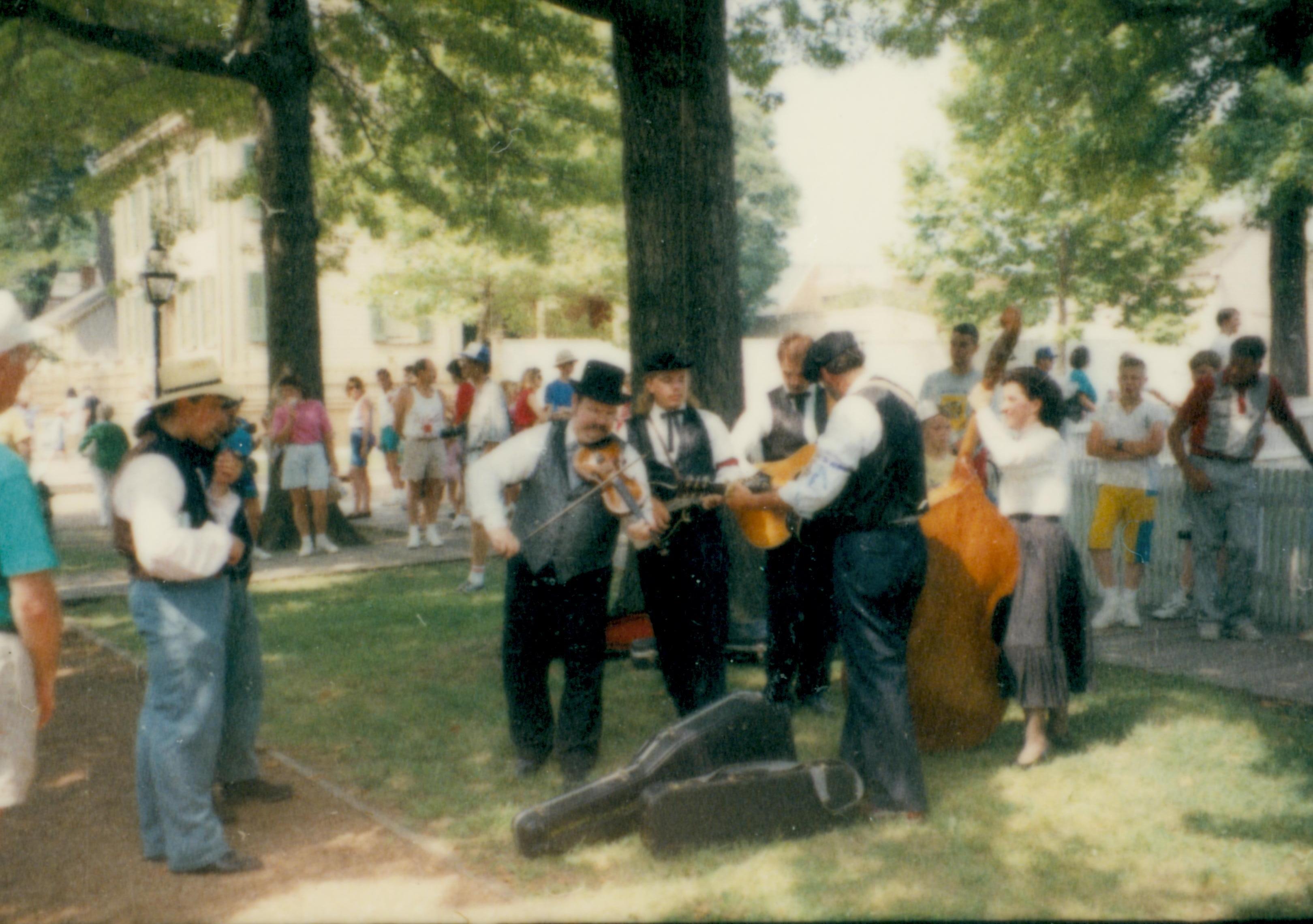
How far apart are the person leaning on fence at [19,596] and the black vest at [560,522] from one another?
249 centimetres

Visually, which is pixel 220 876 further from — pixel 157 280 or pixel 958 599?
pixel 157 280

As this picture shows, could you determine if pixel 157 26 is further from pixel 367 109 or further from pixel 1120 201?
pixel 1120 201

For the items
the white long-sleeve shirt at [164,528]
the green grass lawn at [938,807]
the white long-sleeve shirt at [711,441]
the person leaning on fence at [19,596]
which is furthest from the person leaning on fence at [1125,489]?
the person leaning on fence at [19,596]

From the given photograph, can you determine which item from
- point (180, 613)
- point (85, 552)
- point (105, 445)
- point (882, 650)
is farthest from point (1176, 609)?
point (85, 552)

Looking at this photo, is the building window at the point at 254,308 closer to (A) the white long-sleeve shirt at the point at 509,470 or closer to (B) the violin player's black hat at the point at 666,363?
(B) the violin player's black hat at the point at 666,363

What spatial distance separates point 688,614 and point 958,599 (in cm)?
124

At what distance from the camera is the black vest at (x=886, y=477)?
5176mm

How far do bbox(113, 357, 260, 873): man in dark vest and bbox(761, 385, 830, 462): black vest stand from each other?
2821 mm

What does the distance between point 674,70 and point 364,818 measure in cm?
476

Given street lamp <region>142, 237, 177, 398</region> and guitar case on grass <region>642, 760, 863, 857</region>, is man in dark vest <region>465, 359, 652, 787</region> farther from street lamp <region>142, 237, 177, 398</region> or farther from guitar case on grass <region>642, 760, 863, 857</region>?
street lamp <region>142, 237, 177, 398</region>

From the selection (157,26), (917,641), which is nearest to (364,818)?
(917,641)

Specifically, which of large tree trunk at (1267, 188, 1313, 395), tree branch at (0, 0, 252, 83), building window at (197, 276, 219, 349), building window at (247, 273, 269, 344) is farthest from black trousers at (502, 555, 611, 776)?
building window at (197, 276, 219, 349)

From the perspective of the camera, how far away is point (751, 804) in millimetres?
4867

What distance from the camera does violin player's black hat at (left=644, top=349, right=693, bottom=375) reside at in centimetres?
617
